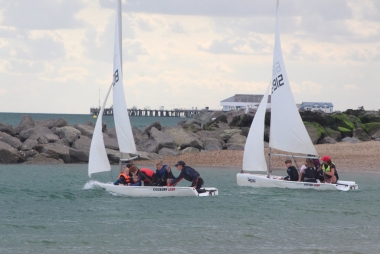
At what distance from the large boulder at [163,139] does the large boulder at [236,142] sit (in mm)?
3775

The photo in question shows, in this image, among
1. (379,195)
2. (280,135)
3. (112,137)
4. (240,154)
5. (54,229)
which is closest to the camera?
(54,229)

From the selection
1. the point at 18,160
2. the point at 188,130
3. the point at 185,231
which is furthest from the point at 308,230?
the point at 188,130

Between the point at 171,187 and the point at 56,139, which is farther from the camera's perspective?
the point at 56,139

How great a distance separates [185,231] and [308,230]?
10.9 ft

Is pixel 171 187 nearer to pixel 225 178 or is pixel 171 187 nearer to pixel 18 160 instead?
pixel 225 178

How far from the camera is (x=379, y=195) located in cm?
2723

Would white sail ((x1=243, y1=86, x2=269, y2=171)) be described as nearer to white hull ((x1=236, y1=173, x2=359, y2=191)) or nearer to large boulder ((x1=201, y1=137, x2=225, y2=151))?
white hull ((x1=236, y1=173, x2=359, y2=191))

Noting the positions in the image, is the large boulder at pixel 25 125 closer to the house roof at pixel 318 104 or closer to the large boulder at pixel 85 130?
the large boulder at pixel 85 130

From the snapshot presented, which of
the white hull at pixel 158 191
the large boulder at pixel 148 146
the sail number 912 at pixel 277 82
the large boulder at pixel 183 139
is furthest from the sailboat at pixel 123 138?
the large boulder at pixel 183 139

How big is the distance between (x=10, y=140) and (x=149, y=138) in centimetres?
971

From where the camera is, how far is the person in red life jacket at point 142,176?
979 inches

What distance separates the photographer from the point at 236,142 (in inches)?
1822

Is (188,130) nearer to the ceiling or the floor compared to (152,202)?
nearer to the ceiling

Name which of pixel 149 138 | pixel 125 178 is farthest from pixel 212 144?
pixel 125 178
